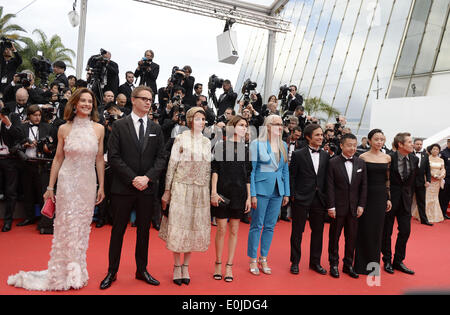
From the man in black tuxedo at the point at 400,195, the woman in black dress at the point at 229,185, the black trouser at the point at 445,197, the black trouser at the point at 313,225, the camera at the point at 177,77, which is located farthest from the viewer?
the black trouser at the point at 445,197

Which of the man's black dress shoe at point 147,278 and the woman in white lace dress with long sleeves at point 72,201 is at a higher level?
the woman in white lace dress with long sleeves at point 72,201

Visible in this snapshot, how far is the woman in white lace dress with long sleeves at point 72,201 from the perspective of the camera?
112 inches

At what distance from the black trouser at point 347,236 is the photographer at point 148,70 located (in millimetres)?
4799

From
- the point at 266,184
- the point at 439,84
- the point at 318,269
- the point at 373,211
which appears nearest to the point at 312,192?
the point at 266,184

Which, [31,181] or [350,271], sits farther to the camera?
[31,181]

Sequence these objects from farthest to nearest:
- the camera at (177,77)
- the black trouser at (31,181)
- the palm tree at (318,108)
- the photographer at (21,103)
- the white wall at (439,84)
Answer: the palm tree at (318,108) < the white wall at (439,84) < the camera at (177,77) < the photographer at (21,103) < the black trouser at (31,181)

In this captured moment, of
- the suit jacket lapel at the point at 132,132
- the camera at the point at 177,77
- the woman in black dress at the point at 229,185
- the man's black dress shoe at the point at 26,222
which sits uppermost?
the camera at the point at 177,77

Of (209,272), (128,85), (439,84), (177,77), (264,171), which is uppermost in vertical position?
(439,84)

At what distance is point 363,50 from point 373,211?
13.3 m

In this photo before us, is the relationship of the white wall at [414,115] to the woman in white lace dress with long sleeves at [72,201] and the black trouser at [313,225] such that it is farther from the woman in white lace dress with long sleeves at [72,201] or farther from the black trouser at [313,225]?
the woman in white lace dress with long sleeves at [72,201]

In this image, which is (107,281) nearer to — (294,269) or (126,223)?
(126,223)

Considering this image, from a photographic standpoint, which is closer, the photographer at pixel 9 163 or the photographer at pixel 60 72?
the photographer at pixel 9 163

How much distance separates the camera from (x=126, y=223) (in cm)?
303

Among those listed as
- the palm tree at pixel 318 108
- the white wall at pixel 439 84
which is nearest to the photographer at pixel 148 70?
the white wall at pixel 439 84
